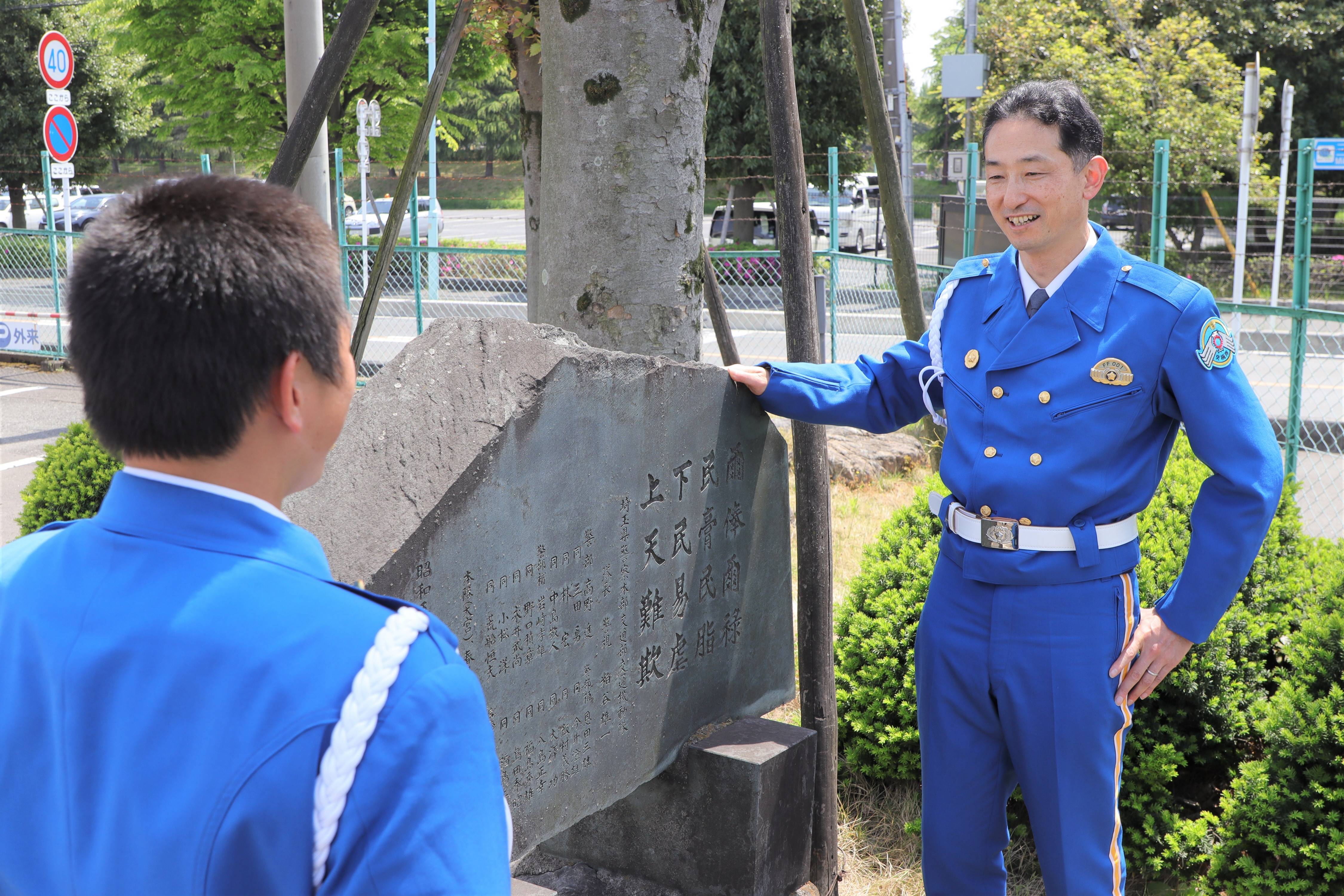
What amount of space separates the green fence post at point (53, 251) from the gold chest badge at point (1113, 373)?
10357 mm

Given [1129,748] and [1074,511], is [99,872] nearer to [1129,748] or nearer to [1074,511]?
[1074,511]

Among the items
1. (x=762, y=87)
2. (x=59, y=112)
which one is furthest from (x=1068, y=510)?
(x=762, y=87)

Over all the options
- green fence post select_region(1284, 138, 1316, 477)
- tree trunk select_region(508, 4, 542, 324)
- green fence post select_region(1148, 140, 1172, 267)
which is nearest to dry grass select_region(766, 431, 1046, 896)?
tree trunk select_region(508, 4, 542, 324)

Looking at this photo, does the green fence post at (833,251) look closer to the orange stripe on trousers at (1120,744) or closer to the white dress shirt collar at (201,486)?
the orange stripe on trousers at (1120,744)

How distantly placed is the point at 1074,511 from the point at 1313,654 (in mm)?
1017

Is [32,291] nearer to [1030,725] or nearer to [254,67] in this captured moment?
[254,67]

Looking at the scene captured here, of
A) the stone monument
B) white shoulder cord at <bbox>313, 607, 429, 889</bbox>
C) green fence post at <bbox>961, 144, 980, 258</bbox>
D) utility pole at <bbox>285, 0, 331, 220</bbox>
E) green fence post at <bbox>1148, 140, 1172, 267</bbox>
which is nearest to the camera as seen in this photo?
white shoulder cord at <bbox>313, 607, 429, 889</bbox>

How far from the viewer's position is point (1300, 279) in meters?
5.16

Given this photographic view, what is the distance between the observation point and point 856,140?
19.3 metres

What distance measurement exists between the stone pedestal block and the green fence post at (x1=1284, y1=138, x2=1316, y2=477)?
3539 mm

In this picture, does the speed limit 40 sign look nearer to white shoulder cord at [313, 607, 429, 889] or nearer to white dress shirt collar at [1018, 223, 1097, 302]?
white dress shirt collar at [1018, 223, 1097, 302]

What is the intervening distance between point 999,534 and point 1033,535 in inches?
2.3

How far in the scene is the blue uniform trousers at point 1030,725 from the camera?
6.54 feet

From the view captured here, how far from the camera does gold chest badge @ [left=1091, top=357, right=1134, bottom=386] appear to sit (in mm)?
2010
